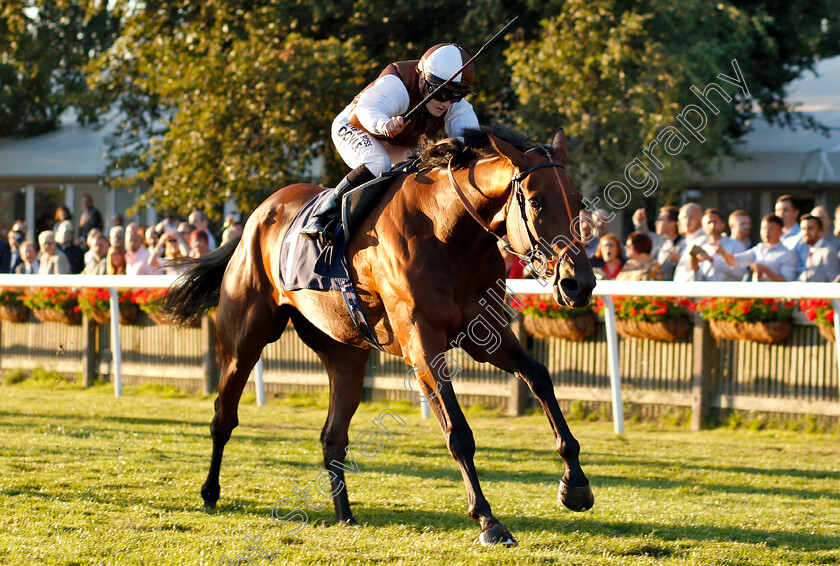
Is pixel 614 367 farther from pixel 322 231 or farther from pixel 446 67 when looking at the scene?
pixel 446 67

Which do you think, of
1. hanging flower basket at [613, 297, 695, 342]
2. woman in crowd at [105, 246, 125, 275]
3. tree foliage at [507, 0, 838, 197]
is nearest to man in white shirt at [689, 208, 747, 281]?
hanging flower basket at [613, 297, 695, 342]

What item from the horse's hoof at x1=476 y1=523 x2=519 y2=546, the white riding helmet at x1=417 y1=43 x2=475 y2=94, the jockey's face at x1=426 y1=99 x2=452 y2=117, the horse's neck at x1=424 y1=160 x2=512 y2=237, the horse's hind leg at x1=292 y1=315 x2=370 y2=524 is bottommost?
the horse's hoof at x1=476 y1=523 x2=519 y2=546

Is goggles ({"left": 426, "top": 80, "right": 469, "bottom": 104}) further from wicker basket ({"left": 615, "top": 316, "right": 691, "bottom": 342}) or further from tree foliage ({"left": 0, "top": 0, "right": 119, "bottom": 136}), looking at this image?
tree foliage ({"left": 0, "top": 0, "right": 119, "bottom": 136})

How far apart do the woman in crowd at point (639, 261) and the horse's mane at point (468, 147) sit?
3.71 metres

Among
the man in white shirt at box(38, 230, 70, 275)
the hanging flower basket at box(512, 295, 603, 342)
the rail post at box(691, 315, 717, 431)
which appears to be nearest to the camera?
the rail post at box(691, 315, 717, 431)

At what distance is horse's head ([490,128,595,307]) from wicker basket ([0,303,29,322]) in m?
7.73

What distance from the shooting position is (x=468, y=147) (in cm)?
377

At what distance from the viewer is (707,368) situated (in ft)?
22.2

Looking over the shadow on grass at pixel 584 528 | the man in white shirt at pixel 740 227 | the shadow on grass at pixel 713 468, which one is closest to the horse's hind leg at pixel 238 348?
the shadow on grass at pixel 584 528

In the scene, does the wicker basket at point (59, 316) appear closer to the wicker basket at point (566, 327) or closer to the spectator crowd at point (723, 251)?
the spectator crowd at point (723, 251)

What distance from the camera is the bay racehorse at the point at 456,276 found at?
3342 millimetres

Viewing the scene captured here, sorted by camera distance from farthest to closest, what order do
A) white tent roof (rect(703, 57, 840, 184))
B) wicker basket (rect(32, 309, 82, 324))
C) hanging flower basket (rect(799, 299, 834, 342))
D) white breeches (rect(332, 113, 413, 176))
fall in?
white tent roof (rect(703, 57, 840, 184)) < wicker basket (rect(32, 309, 82, 324)) < hanging flower basket (rect(799, 299, 834, 342)) < white breeches (rect(332, 113, 413, 176))

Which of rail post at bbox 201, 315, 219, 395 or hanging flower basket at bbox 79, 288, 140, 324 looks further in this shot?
hanging flower basket at bbox 79, 288, 140, 324

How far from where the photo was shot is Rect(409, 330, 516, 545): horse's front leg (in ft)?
11.3
